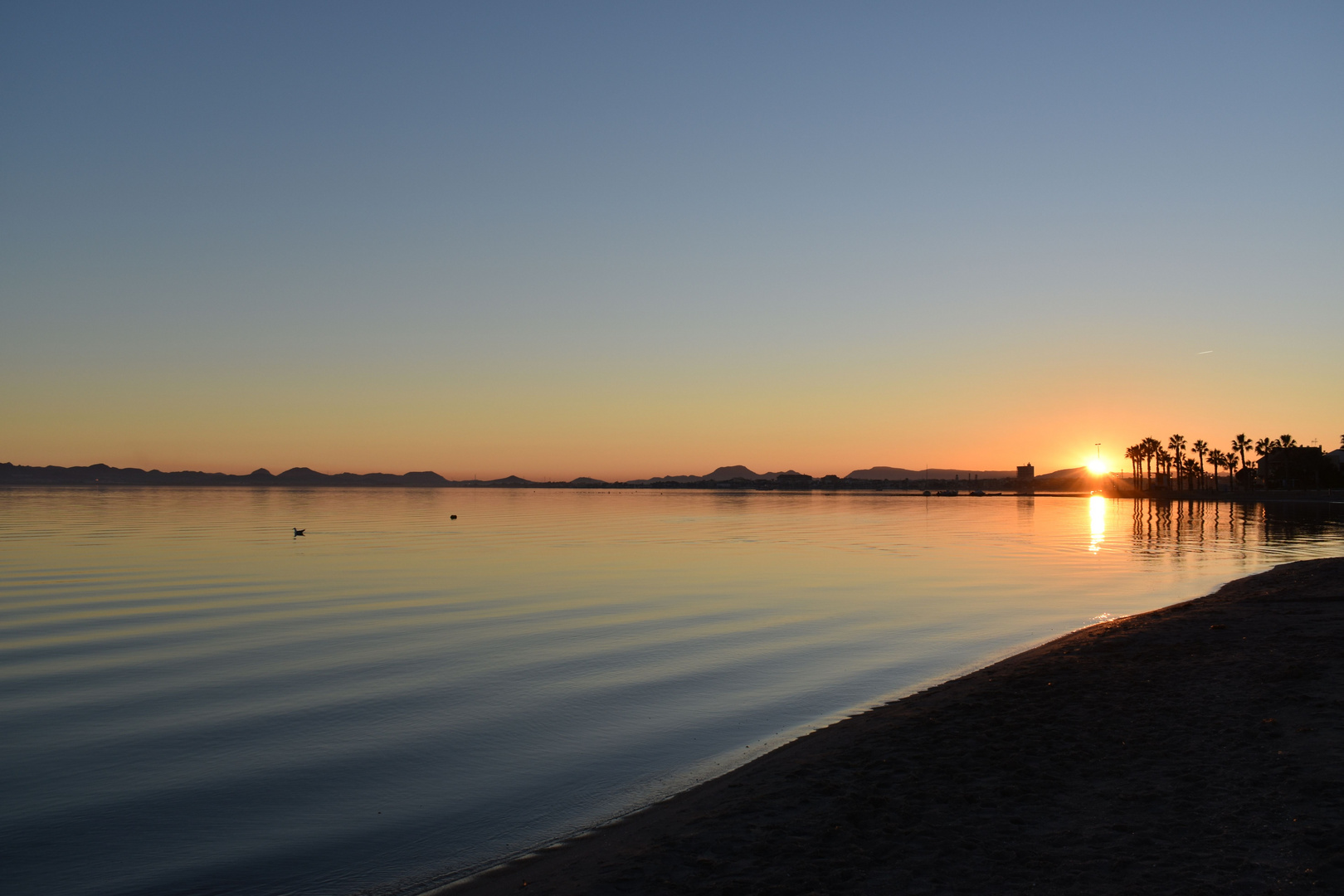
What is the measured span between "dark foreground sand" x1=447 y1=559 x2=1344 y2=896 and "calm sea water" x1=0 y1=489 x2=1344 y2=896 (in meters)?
1.54

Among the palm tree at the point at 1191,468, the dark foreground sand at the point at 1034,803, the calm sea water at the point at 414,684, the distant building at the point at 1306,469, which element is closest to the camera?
the dark foreground sand at the point at 1034,803

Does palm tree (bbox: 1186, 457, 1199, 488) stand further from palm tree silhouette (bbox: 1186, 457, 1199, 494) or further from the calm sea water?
the calm sea water

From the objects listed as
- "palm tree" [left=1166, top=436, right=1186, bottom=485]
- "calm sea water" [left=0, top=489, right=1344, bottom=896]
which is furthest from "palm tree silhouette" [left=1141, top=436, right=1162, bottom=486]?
"calm sea water" [left=0, top=489, right=1344, bottom=896]

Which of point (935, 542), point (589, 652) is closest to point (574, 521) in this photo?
point (935, 542)

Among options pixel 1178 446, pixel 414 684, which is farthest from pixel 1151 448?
pixel 414 684

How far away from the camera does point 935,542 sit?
55625 mm

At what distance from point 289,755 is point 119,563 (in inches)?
1240

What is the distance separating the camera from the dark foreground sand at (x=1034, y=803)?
6316 mm

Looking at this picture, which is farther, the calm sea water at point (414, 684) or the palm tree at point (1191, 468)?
the palm tree at point (1191, 468)

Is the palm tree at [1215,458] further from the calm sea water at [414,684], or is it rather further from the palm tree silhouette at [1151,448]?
the calm sea water at [414,684]

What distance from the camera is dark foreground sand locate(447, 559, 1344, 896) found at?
20.7 ft

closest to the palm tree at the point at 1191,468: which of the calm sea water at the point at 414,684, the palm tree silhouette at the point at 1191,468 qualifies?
the palm tree silhouette at the point at 1191,468

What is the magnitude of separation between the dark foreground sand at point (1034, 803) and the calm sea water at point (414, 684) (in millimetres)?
1541

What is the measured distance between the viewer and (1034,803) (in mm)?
7770
